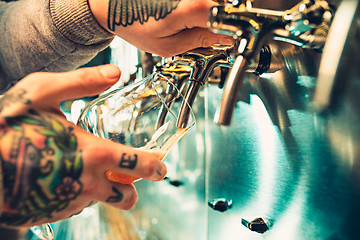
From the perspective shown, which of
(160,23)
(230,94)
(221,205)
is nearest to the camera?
(230,94)

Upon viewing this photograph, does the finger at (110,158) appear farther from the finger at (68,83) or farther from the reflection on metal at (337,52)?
the reflection on metal at (337,52)

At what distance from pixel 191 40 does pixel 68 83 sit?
234 millimetres

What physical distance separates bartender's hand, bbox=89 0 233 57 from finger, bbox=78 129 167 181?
0.22 m

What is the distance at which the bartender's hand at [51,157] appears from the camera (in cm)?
34

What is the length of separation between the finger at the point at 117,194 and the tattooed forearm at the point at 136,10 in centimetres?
27

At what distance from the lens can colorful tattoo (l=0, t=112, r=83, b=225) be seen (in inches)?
13.1

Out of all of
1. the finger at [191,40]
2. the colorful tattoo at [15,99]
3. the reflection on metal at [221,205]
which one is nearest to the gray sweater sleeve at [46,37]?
the finger at [191,40]

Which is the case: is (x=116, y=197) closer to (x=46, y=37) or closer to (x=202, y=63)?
(x=202, y=63)

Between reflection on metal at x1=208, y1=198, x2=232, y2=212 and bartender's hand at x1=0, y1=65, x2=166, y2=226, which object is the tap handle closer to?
bartender's hand at x1=0, y1=65, x2=166, y2=226

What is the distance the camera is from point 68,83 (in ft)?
1.21

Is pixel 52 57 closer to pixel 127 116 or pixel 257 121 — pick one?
pixel 127 116

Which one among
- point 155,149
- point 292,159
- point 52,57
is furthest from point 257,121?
point 52,57

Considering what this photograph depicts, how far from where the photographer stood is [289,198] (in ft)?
1.55

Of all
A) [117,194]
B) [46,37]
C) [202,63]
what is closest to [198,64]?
[202,63]
